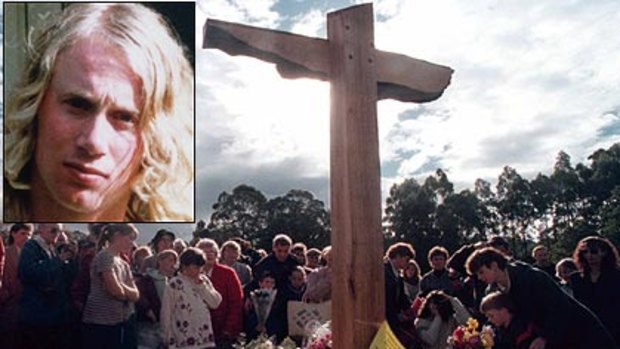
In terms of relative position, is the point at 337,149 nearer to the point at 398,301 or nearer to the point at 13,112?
the point at 398,301

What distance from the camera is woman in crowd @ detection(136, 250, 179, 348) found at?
698 centimetres

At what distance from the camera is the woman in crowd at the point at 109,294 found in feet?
21.0

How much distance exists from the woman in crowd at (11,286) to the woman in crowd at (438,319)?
403 cm

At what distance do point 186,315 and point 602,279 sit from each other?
3.76 meters

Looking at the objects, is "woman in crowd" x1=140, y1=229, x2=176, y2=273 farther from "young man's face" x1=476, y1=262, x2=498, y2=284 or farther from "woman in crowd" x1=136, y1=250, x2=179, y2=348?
"young man's face" x1=476, y1=262, x2=498, y2=284

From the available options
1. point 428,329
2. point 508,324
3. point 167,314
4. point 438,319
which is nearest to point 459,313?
point 438,319

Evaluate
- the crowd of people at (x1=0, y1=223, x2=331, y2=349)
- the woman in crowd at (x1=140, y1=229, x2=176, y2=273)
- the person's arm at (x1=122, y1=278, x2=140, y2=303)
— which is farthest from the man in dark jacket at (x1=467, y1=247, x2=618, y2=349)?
the woman in crowd at (x1=140, y1=229, x2=176, y2=273)

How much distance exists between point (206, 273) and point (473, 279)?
116 inches

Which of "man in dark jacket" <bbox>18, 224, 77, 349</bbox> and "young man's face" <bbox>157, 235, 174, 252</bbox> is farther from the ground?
"young man's face" <bbox>157, 235, 174, 252</bbox>

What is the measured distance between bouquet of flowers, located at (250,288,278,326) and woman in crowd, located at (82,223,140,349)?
4.99 ft

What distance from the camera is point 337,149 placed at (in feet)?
9.56

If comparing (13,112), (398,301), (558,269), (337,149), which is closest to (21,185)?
(13,112)

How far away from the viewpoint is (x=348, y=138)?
9.48 ft

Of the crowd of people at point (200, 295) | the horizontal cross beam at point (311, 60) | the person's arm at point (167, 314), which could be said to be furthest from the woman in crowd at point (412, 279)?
the horizontal cross beam at point (311, 60)
